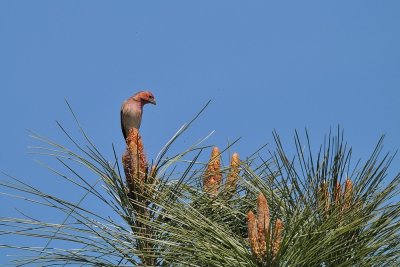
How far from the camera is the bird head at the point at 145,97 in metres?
5.43

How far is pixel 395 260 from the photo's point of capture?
3736 mm

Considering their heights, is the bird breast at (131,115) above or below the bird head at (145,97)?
below

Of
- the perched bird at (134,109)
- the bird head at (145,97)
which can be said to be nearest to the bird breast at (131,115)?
the perched bird at (134,109)

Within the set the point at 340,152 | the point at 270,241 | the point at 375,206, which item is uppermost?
the point at 340,152

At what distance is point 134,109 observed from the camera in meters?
5.23

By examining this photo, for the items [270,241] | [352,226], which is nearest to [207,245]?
[270,241]

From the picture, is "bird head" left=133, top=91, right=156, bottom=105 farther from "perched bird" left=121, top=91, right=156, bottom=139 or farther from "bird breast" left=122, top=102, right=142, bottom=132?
"bird breast" left=122, top=102, right=142, bottom=132

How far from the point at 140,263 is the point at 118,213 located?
0.31 metres

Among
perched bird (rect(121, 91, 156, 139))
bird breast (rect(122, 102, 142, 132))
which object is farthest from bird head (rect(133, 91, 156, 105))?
bird breast (rect(122, 102, 142, 132))

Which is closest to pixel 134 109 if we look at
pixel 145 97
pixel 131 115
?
pixel 131 115

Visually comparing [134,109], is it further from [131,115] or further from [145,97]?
[145,97]

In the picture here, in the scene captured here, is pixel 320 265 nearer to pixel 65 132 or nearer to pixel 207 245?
pixel 207 245

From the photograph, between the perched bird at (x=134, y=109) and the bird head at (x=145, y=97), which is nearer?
the perched bird at (x=134, y=109)

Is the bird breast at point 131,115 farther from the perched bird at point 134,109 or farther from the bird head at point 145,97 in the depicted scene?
the bird head at point 145,97
